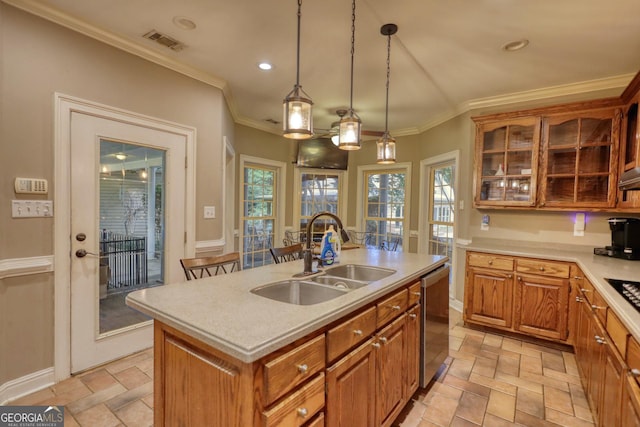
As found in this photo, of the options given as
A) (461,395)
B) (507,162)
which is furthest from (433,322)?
(507,162)

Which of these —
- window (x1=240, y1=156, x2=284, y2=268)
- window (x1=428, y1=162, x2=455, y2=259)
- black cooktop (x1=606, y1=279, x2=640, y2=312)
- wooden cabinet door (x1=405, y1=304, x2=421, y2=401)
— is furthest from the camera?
window (x1=240, y1=156, x2=284, y2=268)

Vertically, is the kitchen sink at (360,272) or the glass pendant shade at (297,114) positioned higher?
the glass pendant shade at (297,114)

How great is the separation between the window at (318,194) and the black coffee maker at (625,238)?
3.71 metres

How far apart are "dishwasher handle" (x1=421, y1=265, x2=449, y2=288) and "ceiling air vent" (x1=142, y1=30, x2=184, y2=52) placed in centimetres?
262

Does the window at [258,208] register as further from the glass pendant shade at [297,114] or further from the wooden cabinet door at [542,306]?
the wooden cabinet door at [542,306]

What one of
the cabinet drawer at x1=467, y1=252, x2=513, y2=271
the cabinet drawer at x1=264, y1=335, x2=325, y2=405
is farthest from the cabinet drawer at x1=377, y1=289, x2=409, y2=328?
the cabinet drawer at x1=467, y1=252, x2=513, y2=271

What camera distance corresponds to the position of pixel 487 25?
2156 millimetres

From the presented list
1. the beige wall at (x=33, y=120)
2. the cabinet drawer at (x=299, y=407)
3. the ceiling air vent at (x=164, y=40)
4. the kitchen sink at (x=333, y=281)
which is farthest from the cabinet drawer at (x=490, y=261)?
the beige wall at (x=33, y=120)

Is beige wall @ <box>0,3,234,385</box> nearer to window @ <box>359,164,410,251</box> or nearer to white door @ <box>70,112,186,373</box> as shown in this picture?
white door @ <box>70,112,186,373</box>

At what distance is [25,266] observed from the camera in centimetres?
205

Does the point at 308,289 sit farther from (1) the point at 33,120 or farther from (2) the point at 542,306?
(2) the point at 542,306

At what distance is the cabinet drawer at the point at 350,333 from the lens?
1.25m

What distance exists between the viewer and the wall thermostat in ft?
6.58

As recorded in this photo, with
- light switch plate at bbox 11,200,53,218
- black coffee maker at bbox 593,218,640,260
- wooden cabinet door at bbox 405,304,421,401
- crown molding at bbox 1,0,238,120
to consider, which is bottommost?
wooden cabinet door at bbox 405,304,421,401
